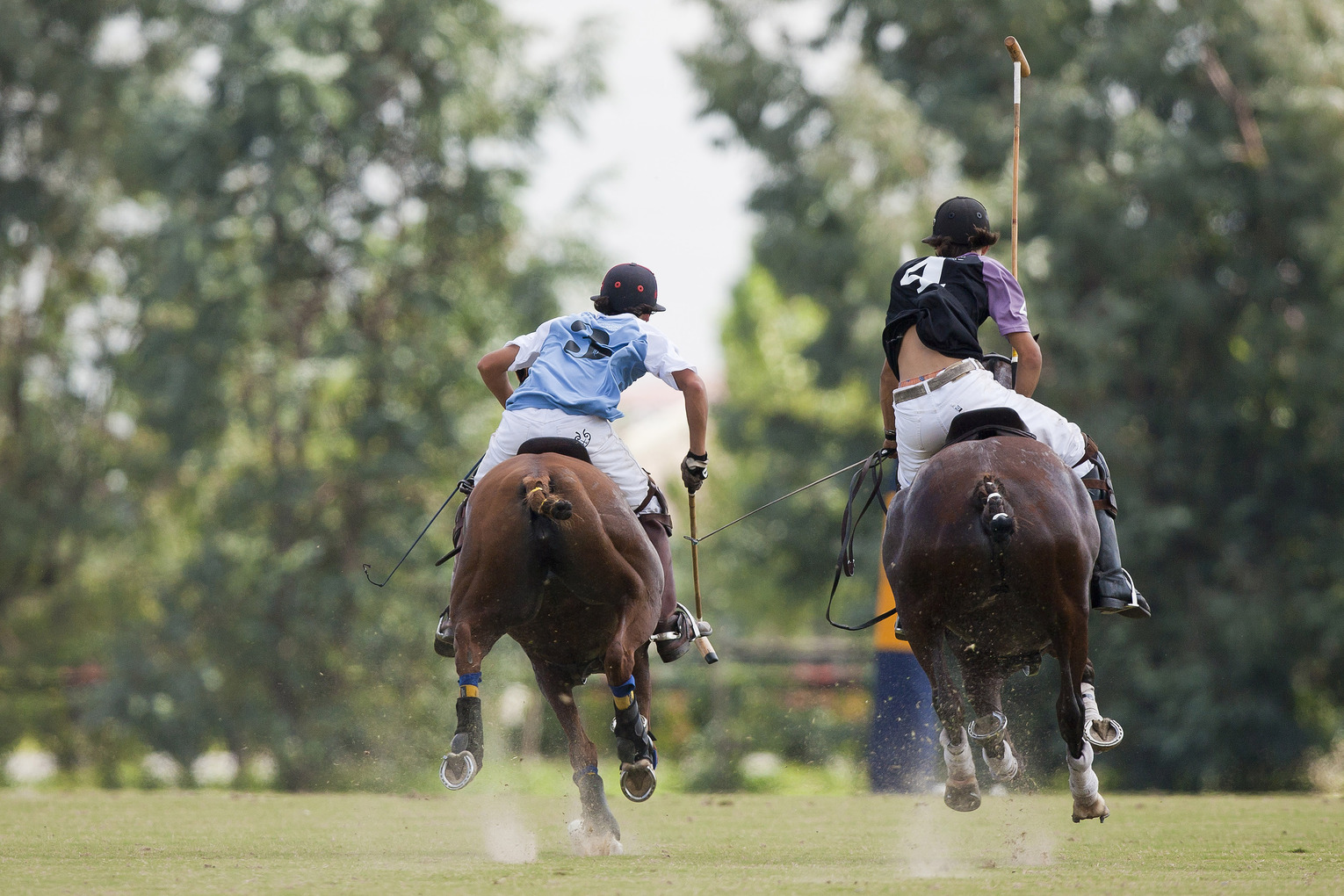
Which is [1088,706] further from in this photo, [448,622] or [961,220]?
[448,622]

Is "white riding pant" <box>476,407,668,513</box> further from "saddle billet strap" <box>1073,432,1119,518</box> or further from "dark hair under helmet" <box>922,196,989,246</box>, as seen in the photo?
"saddle billet strap" <box>1073,432,1119,518</box>

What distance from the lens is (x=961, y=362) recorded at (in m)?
7.45

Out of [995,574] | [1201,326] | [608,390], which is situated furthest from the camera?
[1201,326]

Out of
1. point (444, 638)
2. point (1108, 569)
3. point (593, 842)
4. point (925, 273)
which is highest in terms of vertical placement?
point (925, 273)

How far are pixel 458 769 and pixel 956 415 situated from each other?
261cm

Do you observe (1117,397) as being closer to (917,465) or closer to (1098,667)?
(1098,667)

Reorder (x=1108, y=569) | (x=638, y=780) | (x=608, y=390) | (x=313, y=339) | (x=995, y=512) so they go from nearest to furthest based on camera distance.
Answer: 1. (x=995, y=512)
2. (x=638, y=780)
3. (x=1108, y=569)
4. (x=608, y=390)
5. (x=313, y=339)

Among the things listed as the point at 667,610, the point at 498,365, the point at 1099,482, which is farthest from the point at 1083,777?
the point at 498,365

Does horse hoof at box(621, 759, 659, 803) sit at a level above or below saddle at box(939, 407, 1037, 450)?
below

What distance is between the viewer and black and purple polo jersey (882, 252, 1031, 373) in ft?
24.7

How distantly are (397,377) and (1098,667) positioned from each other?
10056 mm

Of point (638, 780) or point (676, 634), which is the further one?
point (676, 634)

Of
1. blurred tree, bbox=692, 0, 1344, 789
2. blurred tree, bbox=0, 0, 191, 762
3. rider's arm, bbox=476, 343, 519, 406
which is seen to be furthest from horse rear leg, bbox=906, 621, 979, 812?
blurred tree, bbox=0, 0, 191, 762

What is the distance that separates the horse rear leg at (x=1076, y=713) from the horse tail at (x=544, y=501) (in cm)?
209
